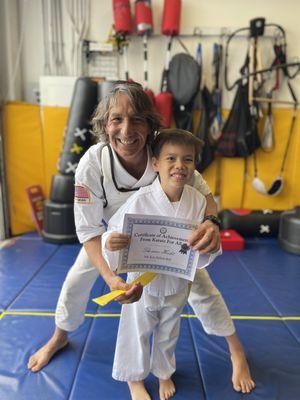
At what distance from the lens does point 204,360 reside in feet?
5.89

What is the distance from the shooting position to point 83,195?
1.44m

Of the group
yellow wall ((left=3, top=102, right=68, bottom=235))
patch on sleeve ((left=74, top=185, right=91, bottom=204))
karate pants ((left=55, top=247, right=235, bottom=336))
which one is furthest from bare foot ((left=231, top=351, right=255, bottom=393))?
yellow wall ((left=3, top=102, right=68, bottom=235))

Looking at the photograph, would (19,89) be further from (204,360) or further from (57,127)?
(204,360)

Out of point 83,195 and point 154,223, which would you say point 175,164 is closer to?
point 154,223

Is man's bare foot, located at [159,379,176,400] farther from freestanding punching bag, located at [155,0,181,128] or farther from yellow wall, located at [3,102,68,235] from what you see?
yellow wall, located at [3,102,68,235]

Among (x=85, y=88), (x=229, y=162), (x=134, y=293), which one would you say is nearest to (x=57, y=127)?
(x=85, y=88)

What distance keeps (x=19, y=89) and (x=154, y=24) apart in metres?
1.83

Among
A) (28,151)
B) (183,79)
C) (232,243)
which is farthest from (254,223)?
(28,151)

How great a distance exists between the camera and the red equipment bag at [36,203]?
3922 millimetres

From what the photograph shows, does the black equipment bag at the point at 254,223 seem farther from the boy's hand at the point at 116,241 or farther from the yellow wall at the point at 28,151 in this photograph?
the boy's hand at the point at 116,241

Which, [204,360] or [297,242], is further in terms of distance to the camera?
[297,242]

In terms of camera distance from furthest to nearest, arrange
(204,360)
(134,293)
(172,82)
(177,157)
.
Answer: (172,82) < (204,360) < (177,157) < (134,293)

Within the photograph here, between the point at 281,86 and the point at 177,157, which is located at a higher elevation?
the point at 281,86

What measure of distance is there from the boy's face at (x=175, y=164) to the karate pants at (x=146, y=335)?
48 centimetres
